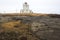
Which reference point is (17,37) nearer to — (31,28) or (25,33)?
(25,33)

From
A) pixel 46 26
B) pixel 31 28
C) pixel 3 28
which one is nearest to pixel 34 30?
pixel 31 28

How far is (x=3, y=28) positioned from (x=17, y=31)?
1.49 m

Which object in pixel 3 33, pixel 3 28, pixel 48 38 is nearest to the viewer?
pixel 48 38

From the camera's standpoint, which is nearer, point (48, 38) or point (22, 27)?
point (48, 38)

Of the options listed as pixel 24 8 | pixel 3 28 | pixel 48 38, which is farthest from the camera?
pixel 24 8

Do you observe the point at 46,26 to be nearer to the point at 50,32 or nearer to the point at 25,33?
the point at 50,32

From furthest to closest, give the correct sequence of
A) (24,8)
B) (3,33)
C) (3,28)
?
(24,8) < (3,28) < (3,33)

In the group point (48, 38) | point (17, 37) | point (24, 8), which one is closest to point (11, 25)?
point (17, 37)

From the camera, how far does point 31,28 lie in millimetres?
13242

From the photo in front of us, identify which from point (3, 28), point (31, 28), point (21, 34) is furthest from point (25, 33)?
point (3, 28)

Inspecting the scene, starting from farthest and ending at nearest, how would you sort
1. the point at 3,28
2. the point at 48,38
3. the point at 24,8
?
the point at 24,8
the point at 3,28
the point at 48,38

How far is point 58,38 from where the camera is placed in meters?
11.2

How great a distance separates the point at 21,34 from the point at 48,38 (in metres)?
1.99

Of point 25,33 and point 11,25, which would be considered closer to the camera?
point 25,33
